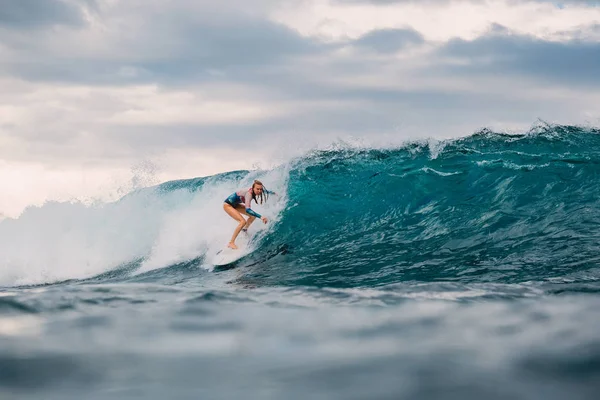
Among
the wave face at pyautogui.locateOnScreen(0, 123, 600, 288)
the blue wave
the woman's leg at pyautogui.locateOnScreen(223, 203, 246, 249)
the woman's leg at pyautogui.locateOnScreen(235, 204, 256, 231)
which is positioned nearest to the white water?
the wave face at pyautogui.locateOnScreen(0, 123, 600, 288)

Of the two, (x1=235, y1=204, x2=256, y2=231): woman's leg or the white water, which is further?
→ the white water

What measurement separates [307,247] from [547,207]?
417 centimetres

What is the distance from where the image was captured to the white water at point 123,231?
40.6 feet

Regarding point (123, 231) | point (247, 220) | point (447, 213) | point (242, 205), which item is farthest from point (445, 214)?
point (123, 231)

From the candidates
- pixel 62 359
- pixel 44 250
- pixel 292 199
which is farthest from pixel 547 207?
pixel 44 250

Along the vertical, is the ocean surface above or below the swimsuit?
below

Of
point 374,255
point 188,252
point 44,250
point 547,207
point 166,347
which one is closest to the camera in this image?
point 166,347

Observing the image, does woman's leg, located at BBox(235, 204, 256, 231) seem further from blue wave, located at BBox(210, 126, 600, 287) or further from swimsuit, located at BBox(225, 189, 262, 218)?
blue wave, located at BBox(210, 126, 600, 287)

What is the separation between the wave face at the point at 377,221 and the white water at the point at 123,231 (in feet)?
0.13

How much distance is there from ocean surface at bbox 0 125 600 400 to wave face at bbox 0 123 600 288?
0.06 metres

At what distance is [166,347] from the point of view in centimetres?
305

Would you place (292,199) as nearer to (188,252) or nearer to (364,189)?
(364,189)

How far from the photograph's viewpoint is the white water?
12.4 m

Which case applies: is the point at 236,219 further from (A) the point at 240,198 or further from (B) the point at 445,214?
(B) the point at 445,214
